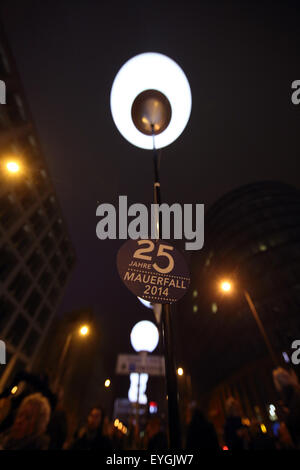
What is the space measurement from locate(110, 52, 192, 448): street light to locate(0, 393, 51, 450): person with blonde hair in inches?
158

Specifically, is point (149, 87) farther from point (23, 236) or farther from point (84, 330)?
point (23, 236)

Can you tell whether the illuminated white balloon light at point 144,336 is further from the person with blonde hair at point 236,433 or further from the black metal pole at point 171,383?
the black metal pole at point 171,383

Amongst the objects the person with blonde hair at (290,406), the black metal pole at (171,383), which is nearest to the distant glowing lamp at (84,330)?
the person with blonde hair at (290,406)

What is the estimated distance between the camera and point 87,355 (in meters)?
53.9

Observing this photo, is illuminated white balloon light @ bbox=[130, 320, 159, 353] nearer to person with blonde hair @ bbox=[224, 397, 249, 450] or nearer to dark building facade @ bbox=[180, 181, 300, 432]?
person with blonde hair @ bbox=[224, 397, 249, 450]

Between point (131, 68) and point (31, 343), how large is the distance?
36.0 meters

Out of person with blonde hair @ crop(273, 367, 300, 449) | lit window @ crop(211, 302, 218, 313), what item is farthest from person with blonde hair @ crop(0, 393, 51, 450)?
lit window @ crop(211, 302, 218, 313)

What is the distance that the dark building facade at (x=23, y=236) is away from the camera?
2455cm

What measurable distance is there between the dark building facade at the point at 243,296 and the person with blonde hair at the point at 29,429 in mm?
26690

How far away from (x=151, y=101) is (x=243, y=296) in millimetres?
32626

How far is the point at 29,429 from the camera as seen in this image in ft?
10.2

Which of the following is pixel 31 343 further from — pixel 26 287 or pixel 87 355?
pixel 87 355

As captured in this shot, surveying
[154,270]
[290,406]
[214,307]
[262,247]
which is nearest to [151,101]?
[154,270]

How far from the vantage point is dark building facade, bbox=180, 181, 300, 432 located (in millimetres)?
23844
